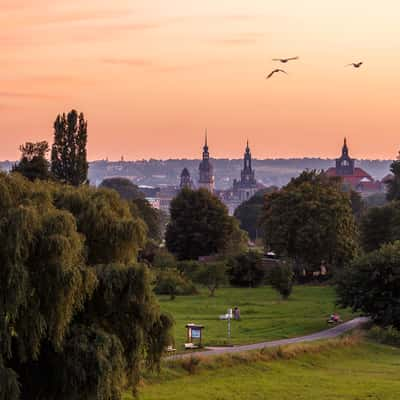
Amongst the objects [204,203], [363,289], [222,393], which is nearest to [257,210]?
[204,203]

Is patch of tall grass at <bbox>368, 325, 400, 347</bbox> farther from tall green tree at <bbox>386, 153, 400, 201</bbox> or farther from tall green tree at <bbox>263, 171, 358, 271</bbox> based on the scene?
tall green tree at <bbox>386, 153, 400, 201</bbox>

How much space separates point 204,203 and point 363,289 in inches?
1942

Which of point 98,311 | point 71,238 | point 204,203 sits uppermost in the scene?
point 204,203

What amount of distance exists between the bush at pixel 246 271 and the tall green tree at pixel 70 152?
19.6 m

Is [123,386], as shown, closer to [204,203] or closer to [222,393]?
[222,393]

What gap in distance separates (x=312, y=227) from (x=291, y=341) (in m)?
37.9

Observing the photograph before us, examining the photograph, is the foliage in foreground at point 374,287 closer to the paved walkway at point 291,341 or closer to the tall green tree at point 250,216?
the paved walkway at point 291,341

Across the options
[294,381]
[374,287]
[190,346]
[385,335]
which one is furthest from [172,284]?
[294,381]

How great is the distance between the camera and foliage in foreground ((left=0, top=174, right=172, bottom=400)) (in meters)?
30.8

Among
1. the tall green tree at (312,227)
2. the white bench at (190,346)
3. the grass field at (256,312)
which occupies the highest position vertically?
the tall green tree at (312,227)

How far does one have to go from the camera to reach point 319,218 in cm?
9150

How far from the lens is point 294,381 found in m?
43.1

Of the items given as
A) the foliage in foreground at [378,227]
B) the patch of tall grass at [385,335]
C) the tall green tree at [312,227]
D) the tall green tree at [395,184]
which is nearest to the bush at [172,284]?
the tall green tree at [312,227]

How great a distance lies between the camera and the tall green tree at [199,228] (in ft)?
354
